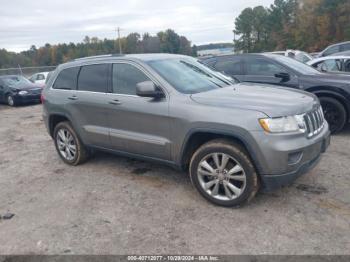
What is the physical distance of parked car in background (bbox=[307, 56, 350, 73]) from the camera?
762cm

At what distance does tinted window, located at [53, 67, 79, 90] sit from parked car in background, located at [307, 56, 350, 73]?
17.4 ft

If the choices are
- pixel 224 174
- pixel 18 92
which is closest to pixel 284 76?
pixel 224 174

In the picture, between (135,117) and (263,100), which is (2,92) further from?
(263,100)

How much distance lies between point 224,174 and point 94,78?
2.50m

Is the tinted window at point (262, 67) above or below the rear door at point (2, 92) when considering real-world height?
above

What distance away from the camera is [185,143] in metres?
3.88

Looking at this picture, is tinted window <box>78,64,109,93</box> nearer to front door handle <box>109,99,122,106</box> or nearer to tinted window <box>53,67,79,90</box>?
tinted window <box>53,67,79,90</box>

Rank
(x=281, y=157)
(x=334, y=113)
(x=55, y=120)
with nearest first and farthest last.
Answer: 1. (x=281, y=157)
2. (x=55, y=120)
3. (x=334, y=113)

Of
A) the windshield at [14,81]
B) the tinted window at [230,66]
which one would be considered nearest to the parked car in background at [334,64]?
the tinted window at [230,66]

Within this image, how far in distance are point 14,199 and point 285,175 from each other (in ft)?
11.6

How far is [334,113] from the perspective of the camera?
6.16 meters

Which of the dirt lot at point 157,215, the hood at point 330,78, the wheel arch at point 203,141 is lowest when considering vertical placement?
the dirt lot at point 157,215

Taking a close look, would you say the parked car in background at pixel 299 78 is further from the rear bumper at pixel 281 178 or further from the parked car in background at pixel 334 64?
the rear bumper at pixel 281 178

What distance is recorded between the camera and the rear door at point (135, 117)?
4.08 metres
